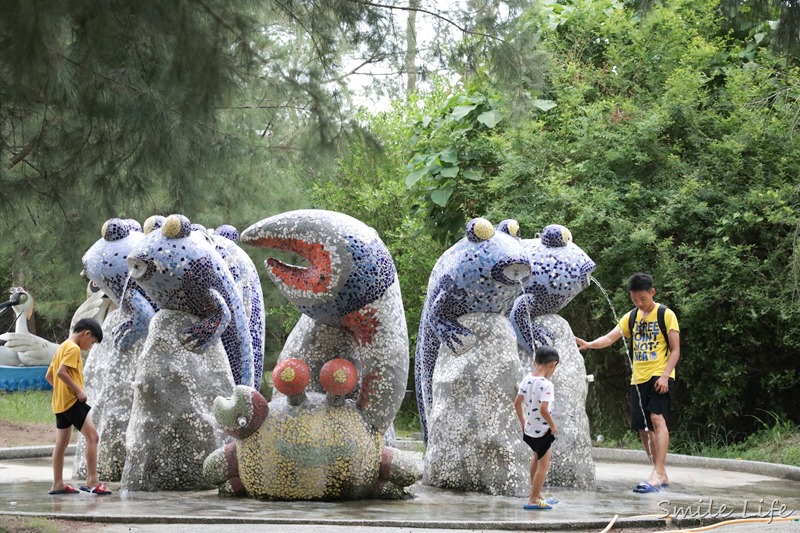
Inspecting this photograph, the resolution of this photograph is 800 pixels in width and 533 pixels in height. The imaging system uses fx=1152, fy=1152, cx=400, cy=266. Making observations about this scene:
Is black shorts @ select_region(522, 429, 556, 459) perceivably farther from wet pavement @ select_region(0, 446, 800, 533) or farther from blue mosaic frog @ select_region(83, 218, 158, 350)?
blue mosaic frog @ select_region(83, 218, 158, 350)

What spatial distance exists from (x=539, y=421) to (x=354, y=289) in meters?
1.63

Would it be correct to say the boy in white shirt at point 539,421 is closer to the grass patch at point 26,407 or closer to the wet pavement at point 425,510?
the wet pavement at point 425,510

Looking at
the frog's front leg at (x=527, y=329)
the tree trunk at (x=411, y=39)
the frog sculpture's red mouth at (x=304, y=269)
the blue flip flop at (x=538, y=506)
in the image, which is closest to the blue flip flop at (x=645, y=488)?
the frog's front leg at (x=527, y=329)

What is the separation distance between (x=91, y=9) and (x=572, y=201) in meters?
8.99

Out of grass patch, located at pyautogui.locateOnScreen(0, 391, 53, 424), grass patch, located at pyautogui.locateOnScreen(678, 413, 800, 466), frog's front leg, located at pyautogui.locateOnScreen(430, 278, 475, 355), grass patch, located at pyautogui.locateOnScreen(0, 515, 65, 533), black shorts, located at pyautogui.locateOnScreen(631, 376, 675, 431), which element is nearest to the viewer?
grass patch, located at pyautogui.locateOnScreen(0, 515, 65, 533)

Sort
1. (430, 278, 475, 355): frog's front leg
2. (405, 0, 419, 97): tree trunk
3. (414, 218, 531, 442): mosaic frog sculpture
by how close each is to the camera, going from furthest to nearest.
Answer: (430, 278, 475, 355): frog's front leg → (414, 218, 531, 442): mosaic frog sculpture → (405, 0, 419, 97): tree trunk

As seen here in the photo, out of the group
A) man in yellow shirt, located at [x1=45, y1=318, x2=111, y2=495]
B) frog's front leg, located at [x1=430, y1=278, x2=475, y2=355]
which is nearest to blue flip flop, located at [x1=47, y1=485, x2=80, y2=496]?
man in yellow shirt, located at [x1=45, y1=318, x2=111, y2=495]

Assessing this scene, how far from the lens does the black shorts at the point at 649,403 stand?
957 cm

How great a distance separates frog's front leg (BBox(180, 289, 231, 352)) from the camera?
9141mm

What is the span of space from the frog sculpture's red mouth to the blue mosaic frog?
6.55ft

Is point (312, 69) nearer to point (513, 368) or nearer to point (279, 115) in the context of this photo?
point (279, 115)

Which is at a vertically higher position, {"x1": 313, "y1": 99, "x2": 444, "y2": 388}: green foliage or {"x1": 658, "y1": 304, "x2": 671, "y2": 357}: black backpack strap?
{"x1": 313, "y1": 99, "x2": 444, "y2": 388}: green foliage

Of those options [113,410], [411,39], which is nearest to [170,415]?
[113,410]

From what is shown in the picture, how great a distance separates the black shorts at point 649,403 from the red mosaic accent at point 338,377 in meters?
2.75
